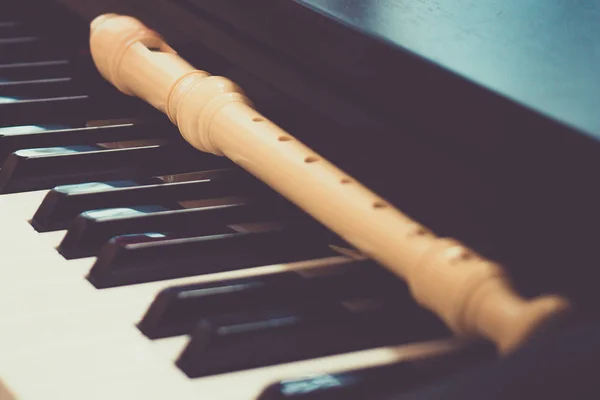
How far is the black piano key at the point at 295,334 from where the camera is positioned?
2.74 feet

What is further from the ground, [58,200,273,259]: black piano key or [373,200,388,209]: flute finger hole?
[373,200,388,209]: flute finger hole

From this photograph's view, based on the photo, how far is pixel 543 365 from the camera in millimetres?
673

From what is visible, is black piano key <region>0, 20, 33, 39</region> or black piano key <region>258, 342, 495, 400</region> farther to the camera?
black piano key <region>0, 20, 33, 39</region>

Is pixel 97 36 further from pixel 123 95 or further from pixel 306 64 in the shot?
pixel 306 64

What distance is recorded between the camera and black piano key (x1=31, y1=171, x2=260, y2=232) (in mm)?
1056

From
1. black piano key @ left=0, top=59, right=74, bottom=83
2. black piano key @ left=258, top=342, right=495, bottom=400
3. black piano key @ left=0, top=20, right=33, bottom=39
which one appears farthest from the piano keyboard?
black piano key @ left=0, top=20, right=33, bottom=39

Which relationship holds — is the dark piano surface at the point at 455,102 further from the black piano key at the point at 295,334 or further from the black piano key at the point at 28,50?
the black piano key at the point at 28,50

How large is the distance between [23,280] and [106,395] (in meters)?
0.20

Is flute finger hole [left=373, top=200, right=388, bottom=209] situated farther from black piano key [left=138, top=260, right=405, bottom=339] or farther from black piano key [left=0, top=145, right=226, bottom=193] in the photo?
black piano key [left=0, top=145, right=226, bottom=193]

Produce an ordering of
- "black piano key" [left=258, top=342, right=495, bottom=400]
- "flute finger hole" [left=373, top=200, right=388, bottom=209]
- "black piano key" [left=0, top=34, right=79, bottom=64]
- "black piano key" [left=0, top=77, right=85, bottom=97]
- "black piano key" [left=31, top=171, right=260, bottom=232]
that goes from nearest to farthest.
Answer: "black piano key" [left=258, top=342, right=495, bottom=400] → "flute finger hole" [left=373, top=200, right=388, bottom=209] → "black piano key" [left=31, top=171, right=260, bottom=232] → "black piano key" [left=0, top=77, right=85, bottom=97] → "black piano key" [left=0, top=34, right=79, bottom=64]

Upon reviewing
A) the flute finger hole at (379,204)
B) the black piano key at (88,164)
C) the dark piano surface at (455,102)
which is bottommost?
the black piano key at (88,164)

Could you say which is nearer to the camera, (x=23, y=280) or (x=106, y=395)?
(x=106, y=395)

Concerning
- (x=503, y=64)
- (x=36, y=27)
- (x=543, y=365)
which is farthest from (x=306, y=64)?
(x=36, y=27)

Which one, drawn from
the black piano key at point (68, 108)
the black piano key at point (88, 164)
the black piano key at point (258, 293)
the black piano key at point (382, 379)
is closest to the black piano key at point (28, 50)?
the black piano key at point (68, 108)
